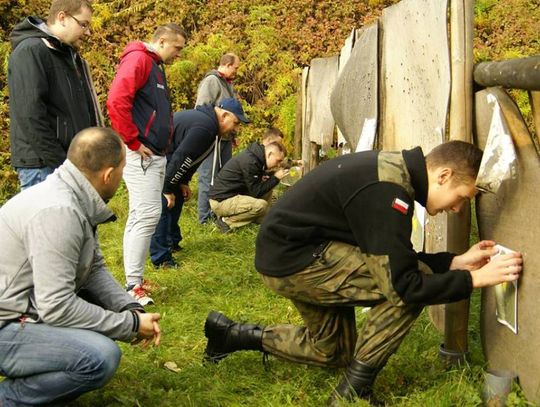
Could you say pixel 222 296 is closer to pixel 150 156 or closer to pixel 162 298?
pixel 162 298

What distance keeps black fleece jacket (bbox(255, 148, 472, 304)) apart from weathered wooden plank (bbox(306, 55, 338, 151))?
4456mm

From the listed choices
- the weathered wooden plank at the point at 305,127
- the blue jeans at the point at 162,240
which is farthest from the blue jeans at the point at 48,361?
the weathered wooden plank at the point at 305,127

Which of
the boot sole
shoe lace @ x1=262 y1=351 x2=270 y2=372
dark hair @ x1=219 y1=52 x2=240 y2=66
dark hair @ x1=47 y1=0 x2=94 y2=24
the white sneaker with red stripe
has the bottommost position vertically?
the white sneaker with red stripe

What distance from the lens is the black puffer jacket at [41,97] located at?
456 centimetres

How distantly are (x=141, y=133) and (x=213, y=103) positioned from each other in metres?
3.33

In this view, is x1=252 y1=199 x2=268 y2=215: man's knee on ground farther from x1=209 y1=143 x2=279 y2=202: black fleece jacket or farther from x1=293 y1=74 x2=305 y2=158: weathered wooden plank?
x1=293 y1=74 x2=305 y2=158: weathered wooden plank

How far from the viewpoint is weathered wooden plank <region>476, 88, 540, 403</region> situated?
10.2ft

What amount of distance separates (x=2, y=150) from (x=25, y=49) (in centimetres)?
714

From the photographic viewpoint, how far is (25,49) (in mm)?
4578

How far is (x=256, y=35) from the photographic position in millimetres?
14148

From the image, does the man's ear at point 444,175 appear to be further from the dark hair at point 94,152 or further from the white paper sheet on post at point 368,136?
the white paper sheet on post at point 368,136

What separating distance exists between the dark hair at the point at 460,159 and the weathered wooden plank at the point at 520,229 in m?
0.18

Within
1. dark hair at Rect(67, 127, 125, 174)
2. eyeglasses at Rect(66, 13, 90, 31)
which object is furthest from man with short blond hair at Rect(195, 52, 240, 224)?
dark hair at Rect(67, 127, 125, 174)

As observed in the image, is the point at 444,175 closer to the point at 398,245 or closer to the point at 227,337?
the point at 398,245
